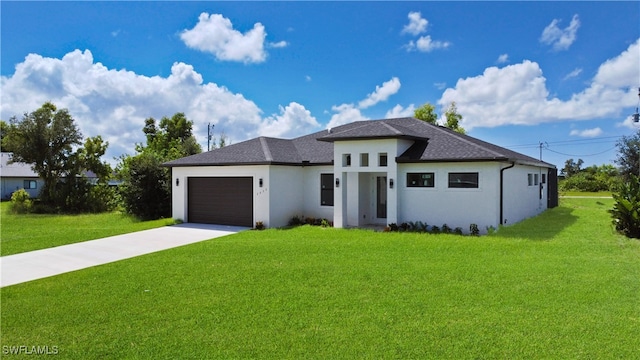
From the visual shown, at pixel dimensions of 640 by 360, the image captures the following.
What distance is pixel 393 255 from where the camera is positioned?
10.1m

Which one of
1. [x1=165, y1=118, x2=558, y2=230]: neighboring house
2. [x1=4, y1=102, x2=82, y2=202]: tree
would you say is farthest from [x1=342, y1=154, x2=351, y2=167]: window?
[x1=4, y1=102, x2=82, y2=202]: tree

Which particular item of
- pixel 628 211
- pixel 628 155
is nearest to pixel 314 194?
pixel 628 211

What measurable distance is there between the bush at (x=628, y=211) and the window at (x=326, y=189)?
1040 centimetres

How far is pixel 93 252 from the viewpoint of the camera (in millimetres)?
11359

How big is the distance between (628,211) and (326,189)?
425 inches

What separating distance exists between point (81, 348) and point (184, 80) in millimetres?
Result: 18054

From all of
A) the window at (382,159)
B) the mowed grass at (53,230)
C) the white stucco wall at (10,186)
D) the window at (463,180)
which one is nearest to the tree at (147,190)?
the mowed grass at (53,230)

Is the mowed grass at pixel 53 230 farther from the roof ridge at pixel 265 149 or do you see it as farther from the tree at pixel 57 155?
the roof ridge at pixel 265 149

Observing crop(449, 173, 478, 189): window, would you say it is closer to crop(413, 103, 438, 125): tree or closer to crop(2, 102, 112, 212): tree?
crop(413, 103, 438, 125): tree

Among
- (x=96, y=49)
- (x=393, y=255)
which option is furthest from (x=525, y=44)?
(x=96, y=49)

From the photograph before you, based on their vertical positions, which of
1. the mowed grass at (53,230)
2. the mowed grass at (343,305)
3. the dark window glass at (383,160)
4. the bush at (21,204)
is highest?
the dark window glass at (383,160)

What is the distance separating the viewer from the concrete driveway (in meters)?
9.19

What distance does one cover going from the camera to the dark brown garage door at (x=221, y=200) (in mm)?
16875

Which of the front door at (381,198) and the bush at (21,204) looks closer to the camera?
the front door at (381,198)
